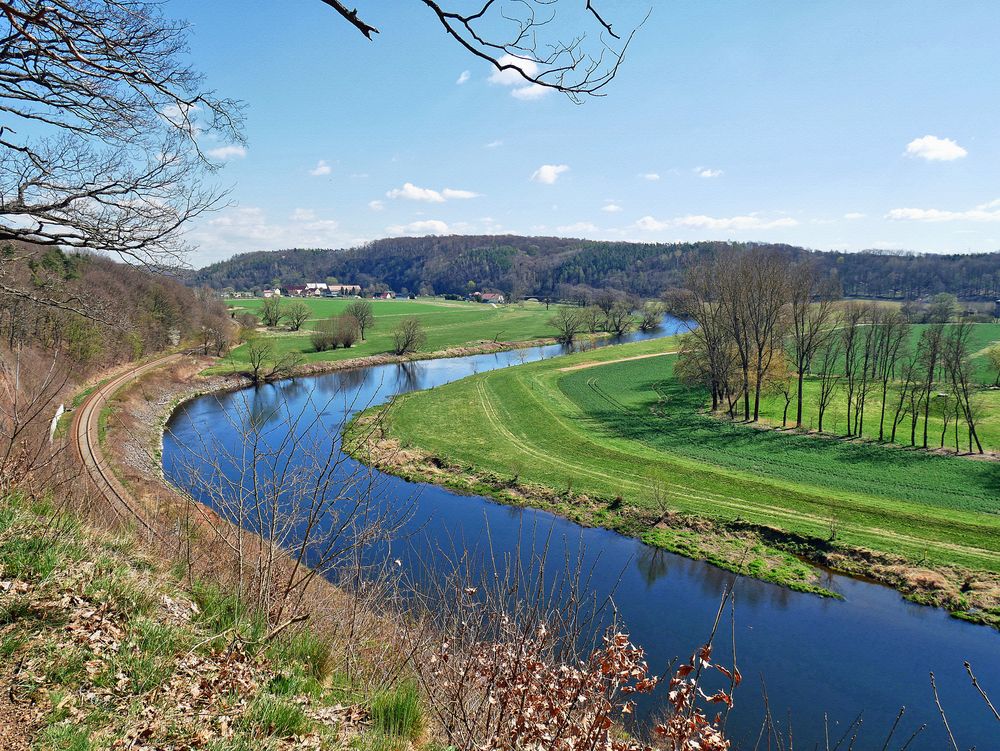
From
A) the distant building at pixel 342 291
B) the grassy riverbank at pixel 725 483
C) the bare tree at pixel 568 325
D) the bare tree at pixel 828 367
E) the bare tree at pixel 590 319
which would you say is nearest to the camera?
the grassy riverbank at pixel 725 483

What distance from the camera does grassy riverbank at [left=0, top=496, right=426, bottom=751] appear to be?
11.0 feet

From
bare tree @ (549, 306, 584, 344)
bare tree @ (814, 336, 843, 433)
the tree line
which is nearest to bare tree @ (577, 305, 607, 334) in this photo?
bare tree @ (549, 306, 584, 344)

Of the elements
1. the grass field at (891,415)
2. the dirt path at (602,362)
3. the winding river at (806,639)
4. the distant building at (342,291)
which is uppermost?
the distant building at (342,291)

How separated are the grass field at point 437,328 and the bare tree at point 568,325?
190 cm

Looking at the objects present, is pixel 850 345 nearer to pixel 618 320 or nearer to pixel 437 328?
pixel 618 320

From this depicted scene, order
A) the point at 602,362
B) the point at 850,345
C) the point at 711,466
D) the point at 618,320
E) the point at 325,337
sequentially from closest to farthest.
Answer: the point at 711,466
the point at 850,345
the point at 602,362
the point at 325,337
the point at 618,320

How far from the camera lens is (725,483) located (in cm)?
2409

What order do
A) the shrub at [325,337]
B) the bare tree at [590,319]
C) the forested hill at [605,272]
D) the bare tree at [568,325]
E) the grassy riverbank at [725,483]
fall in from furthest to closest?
the forested hill at [605,272] < the bare tree at [590,319] < the bare tree at [568,325] < the shrub at [325,337] < the grassy riverbank at [725,483]

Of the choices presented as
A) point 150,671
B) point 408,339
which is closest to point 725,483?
point 150,671

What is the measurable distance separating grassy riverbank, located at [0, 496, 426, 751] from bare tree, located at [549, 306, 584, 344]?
6979cm

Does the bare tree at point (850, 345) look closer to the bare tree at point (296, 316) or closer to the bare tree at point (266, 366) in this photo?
the bare tree at point (266, 366)

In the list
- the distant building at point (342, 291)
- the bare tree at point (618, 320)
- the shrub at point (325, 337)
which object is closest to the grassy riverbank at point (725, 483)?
the shrub at point (325, 337)

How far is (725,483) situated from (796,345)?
54.6ft

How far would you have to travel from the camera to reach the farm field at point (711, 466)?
19.8 metres
